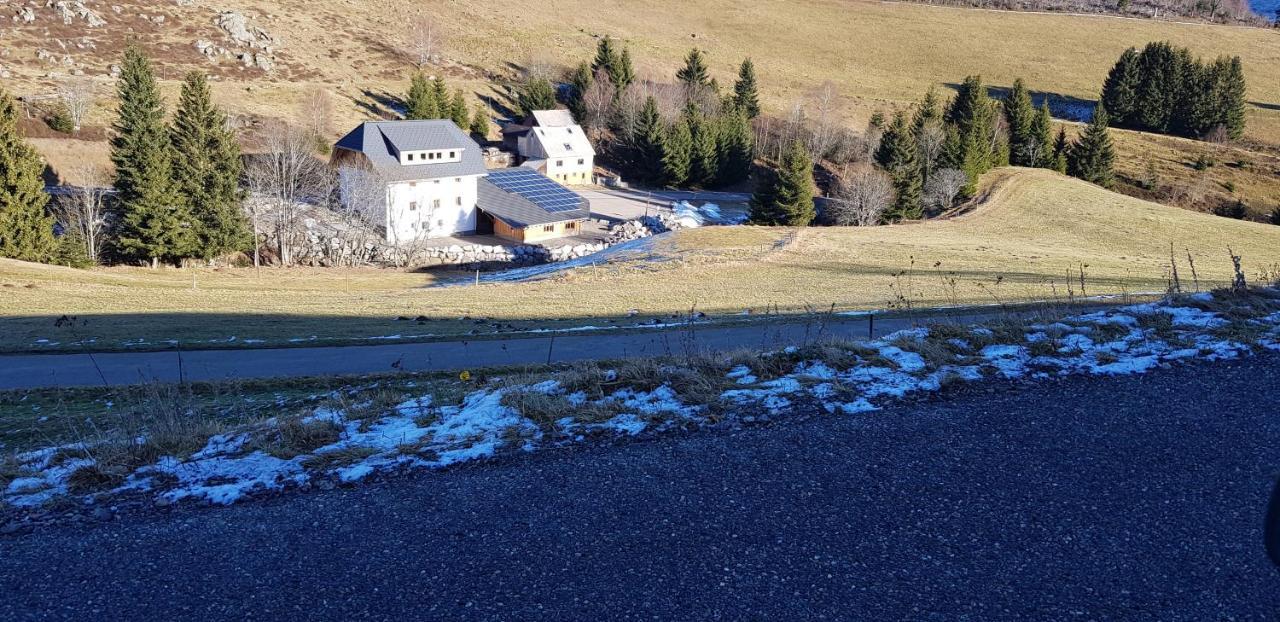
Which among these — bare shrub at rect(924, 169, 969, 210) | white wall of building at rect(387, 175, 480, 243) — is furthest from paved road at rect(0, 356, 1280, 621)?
bare shrub at rect(924, 169, 969, 210)

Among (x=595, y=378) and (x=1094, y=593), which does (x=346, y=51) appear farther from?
(x=1094, y=593)

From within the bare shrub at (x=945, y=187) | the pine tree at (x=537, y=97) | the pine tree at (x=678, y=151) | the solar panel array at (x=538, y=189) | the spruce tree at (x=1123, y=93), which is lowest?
the solar panel array at (x=538, y=189)

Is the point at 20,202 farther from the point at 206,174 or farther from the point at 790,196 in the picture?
the point at 790,196

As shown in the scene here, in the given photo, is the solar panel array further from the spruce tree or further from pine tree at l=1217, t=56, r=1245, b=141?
pine tree at l=1217, t=56, r=1245, b=141

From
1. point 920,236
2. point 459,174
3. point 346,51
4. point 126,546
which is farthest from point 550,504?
point 346,51

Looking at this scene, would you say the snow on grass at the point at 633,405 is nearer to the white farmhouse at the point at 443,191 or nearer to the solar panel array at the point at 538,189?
the white farmhouse at the point at 443,191

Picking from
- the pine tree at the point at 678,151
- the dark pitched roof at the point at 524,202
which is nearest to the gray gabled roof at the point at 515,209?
the dark pitched roof at the point at 524,202
